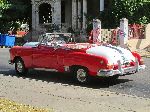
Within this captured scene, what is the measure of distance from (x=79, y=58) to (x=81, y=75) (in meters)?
0.57

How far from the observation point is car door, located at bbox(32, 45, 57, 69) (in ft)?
46.5

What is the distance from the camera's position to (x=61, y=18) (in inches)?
1495

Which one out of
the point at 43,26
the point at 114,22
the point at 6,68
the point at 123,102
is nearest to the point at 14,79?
the point at 6,68

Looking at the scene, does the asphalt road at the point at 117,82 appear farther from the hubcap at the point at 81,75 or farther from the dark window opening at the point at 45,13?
the dark window opening at the point at 45,13

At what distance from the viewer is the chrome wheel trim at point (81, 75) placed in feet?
43.4

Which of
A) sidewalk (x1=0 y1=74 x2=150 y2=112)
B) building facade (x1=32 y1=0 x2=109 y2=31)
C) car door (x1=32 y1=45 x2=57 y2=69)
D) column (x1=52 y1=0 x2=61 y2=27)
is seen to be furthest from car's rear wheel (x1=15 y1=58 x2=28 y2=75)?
column (x1=52 y1=0 x2=61 y2=27)

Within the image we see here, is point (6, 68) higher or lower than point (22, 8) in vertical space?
lower

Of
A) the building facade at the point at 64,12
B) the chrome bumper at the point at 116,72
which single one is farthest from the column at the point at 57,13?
the chrome bumper at the point at 116,72

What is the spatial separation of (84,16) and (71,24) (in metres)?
2.16

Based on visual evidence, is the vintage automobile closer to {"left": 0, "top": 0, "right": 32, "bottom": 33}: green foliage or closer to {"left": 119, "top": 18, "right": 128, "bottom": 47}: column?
{"left": 119, "top": 18, "right": 128, "bottom": 47}: column

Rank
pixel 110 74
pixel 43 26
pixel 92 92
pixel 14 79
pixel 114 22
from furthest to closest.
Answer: pixel 43 26
pixel 114 22
pixel 14 79
pixel 110 74
pixel 92 92

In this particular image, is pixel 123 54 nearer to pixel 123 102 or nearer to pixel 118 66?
pixel 118 66

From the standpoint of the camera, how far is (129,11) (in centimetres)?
2992

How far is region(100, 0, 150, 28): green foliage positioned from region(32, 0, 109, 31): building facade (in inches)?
113
